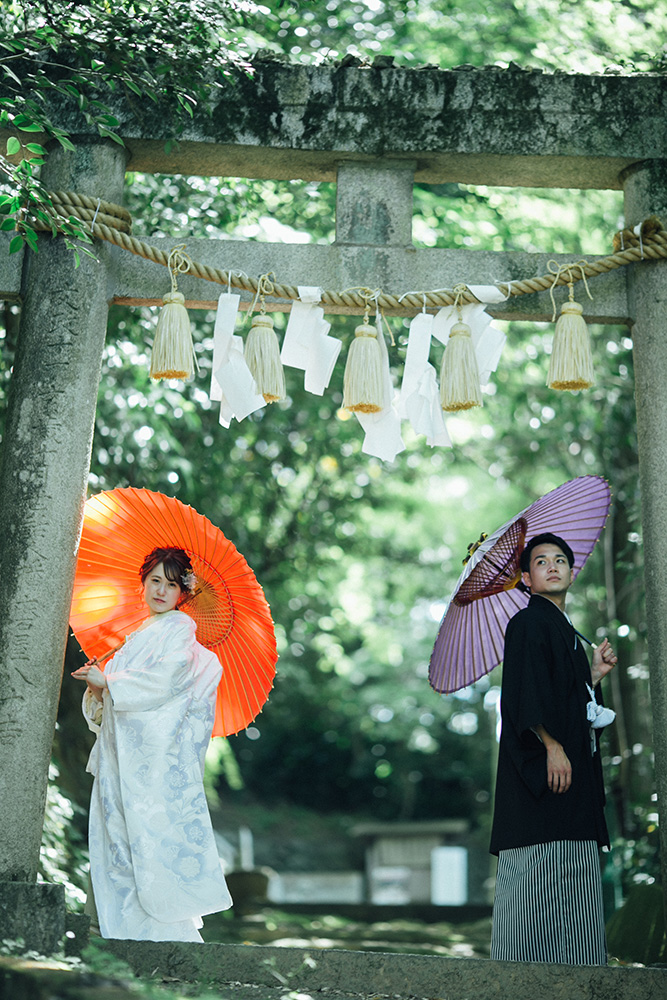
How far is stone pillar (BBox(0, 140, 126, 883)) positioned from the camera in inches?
160

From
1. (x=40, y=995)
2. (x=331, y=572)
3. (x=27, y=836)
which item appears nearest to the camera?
(x=40, y=995)

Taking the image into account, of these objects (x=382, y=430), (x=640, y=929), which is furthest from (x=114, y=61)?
(x=640, y=929)

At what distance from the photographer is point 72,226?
422 cm

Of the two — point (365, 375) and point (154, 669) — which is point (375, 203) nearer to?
point (365, 375)

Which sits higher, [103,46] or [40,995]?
[103,46]

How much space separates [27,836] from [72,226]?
248 cm

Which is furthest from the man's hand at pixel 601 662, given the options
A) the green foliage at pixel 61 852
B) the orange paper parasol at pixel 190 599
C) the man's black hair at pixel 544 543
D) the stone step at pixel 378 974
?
the green foliage at pixel 61 852

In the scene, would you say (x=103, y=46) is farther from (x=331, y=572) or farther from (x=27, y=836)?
(x=331, y=572)

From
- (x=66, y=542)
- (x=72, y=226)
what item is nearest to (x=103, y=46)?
(x=72, y=226)

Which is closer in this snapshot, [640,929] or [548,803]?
[548,803]

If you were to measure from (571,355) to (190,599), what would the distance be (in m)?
2.04

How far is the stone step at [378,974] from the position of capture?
3602 millimetres

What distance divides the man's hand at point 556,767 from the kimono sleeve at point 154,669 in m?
1.51

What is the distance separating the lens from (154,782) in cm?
411
